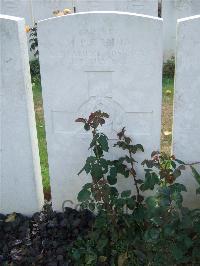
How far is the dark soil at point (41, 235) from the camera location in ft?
9.96

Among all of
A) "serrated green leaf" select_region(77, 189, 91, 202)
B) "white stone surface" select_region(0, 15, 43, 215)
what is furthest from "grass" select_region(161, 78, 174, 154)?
"serrated green leaf" select_region(77, 189, 91, 202)

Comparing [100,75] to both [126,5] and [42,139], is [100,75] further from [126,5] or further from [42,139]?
[126,5]

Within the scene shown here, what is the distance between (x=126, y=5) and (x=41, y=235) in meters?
5.25

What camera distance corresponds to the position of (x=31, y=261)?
299 cm

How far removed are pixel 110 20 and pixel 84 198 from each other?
48.0 inches

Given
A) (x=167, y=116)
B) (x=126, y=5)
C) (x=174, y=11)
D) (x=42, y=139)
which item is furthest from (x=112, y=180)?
(x=174, y=11)

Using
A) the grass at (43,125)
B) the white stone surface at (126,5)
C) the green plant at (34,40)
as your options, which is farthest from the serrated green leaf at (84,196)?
the white stone surface at (126,5)

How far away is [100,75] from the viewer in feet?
9.78

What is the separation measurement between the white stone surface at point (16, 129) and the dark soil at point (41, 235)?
16cm

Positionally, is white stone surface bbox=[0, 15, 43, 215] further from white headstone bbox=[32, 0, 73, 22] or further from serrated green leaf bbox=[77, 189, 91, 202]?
white headstone bbox=[32, 0, 73, 22]

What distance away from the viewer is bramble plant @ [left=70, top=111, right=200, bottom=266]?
2670 mm

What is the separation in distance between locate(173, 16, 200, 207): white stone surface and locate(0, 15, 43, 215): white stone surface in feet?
3.58

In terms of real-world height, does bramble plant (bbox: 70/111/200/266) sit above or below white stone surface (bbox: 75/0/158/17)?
below

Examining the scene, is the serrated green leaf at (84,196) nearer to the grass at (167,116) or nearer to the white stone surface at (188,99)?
the white stone surface at (188,99)
